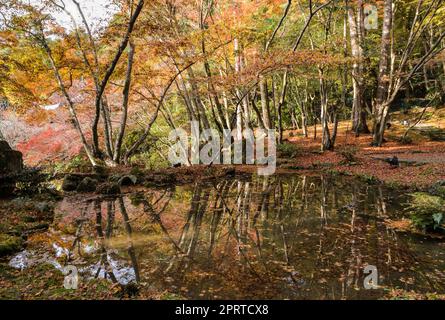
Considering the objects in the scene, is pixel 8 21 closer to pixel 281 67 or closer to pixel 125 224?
pixel 125 224

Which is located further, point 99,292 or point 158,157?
point 158,157

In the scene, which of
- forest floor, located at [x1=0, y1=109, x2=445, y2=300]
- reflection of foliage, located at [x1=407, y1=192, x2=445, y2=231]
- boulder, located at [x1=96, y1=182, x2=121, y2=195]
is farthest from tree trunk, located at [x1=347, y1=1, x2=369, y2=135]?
boulder, located at [x1=96, y1=182, x2=121, y2=195]

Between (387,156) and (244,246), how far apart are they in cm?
1177

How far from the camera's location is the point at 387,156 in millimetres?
14523

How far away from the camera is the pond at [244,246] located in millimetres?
4211

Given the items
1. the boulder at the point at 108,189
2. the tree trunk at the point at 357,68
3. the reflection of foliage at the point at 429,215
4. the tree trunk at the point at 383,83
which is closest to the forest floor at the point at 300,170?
the tree trunk at the point at 383,83

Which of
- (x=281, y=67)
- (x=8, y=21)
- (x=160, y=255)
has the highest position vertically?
(x=8, y=21)

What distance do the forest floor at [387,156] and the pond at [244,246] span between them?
222 centimetres

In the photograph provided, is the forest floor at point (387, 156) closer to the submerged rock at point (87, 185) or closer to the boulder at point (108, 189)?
the boulder at point (108, 189)

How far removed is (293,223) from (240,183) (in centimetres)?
471

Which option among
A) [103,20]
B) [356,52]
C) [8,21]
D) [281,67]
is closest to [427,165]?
[281,67]

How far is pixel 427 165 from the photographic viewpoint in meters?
11.8

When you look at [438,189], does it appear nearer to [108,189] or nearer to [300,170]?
[300,170]

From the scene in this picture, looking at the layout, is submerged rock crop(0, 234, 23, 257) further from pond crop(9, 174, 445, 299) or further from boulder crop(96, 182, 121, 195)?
boulder crop(96, 182, 121, 195)
